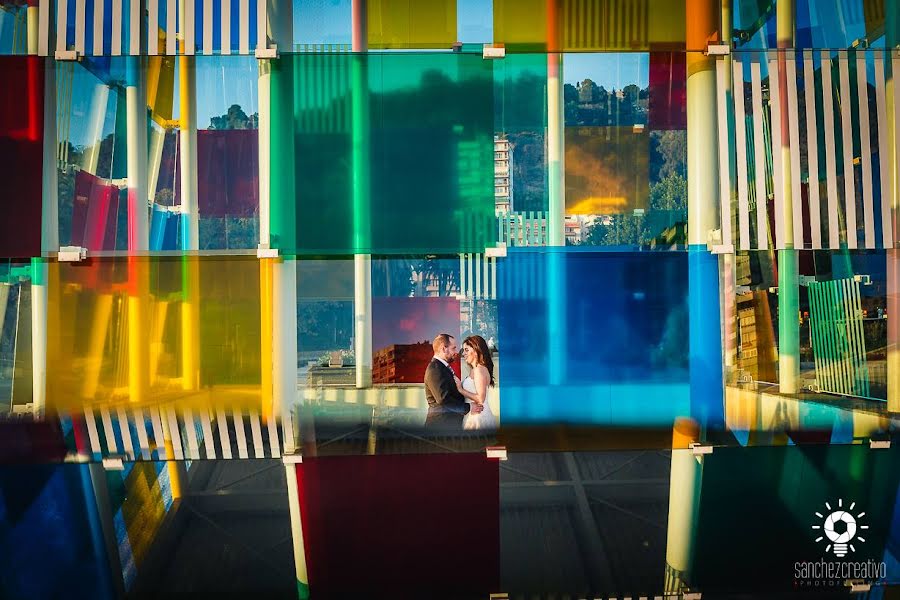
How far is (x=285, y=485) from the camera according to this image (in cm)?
322

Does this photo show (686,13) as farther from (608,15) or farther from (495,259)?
(495,259)

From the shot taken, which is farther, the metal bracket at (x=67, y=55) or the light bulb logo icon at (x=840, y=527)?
the light bulb logo icon at (x=840, y=527)

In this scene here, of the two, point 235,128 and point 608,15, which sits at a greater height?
point 608,15

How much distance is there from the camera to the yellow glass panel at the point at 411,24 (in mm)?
3180

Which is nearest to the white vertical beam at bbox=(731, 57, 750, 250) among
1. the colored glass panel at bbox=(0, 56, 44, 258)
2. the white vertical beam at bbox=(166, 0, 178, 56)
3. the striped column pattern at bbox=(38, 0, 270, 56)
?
the striped column pattern at bbox=(38, 0, 270, 56)

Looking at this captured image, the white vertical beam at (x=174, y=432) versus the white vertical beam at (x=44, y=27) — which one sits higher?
the white vertical beam at (x=44, y=27)

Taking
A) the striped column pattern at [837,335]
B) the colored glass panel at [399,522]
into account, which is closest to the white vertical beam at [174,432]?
the colored glass panel at [399,522]

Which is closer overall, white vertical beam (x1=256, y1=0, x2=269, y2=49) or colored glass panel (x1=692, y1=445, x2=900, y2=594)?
white vertical beam (x1=256, y1=0, x2=269, y2=49)

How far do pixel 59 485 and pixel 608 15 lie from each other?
3.16 metres

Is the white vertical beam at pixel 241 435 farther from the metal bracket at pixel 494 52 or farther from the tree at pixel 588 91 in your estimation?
the tree at pixel 588 91

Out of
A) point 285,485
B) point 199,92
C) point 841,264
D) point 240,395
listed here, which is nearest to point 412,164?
point 199,92

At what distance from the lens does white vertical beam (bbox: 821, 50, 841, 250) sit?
3.22 meters

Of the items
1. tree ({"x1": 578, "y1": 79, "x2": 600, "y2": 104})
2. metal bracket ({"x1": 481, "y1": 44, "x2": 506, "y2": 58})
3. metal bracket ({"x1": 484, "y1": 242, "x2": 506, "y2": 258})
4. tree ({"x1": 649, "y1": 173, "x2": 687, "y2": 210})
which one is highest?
metal bracket ({"x1": 481, "y1": 44, "x2": 506, "y2": 58})

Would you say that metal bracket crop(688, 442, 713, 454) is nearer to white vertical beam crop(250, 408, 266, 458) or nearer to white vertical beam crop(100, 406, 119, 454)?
white vertical beam crop(250, 408, 266, 458)
